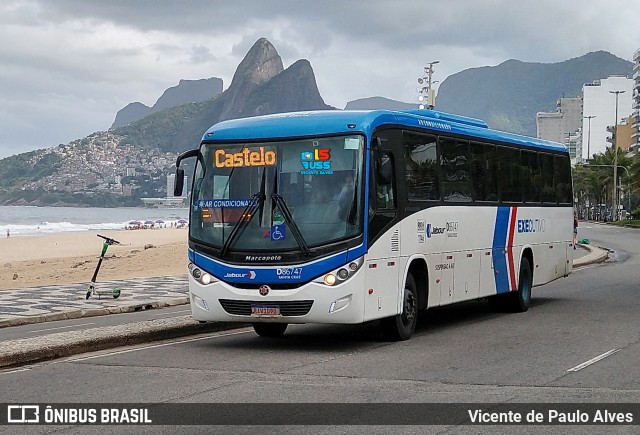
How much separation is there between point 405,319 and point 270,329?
2.02 meters

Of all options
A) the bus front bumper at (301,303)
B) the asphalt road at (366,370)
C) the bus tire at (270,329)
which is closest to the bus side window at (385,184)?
the bus front bumper at (301,303)

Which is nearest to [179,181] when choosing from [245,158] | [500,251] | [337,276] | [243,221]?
[245,158]

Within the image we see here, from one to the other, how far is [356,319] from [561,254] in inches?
396

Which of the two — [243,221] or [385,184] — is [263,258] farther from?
[385,184]

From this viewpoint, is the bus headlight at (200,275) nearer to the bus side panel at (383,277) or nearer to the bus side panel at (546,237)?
the bus side panel at (383,277)

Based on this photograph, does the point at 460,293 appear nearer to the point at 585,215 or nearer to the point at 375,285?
the point at 375,285

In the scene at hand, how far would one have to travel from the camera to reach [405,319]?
14430mm

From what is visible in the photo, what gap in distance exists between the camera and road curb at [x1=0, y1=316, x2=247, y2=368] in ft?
40.4

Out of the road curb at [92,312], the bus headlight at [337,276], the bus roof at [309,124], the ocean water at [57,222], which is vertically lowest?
the ocean water at [57,222]

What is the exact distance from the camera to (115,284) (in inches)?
1069

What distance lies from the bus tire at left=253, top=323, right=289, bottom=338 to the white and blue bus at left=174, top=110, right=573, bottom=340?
0.07 ft

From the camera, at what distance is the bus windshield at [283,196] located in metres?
13.1

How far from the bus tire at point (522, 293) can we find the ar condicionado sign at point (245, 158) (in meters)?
7.05

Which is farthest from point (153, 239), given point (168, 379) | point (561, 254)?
point (168, 379)
